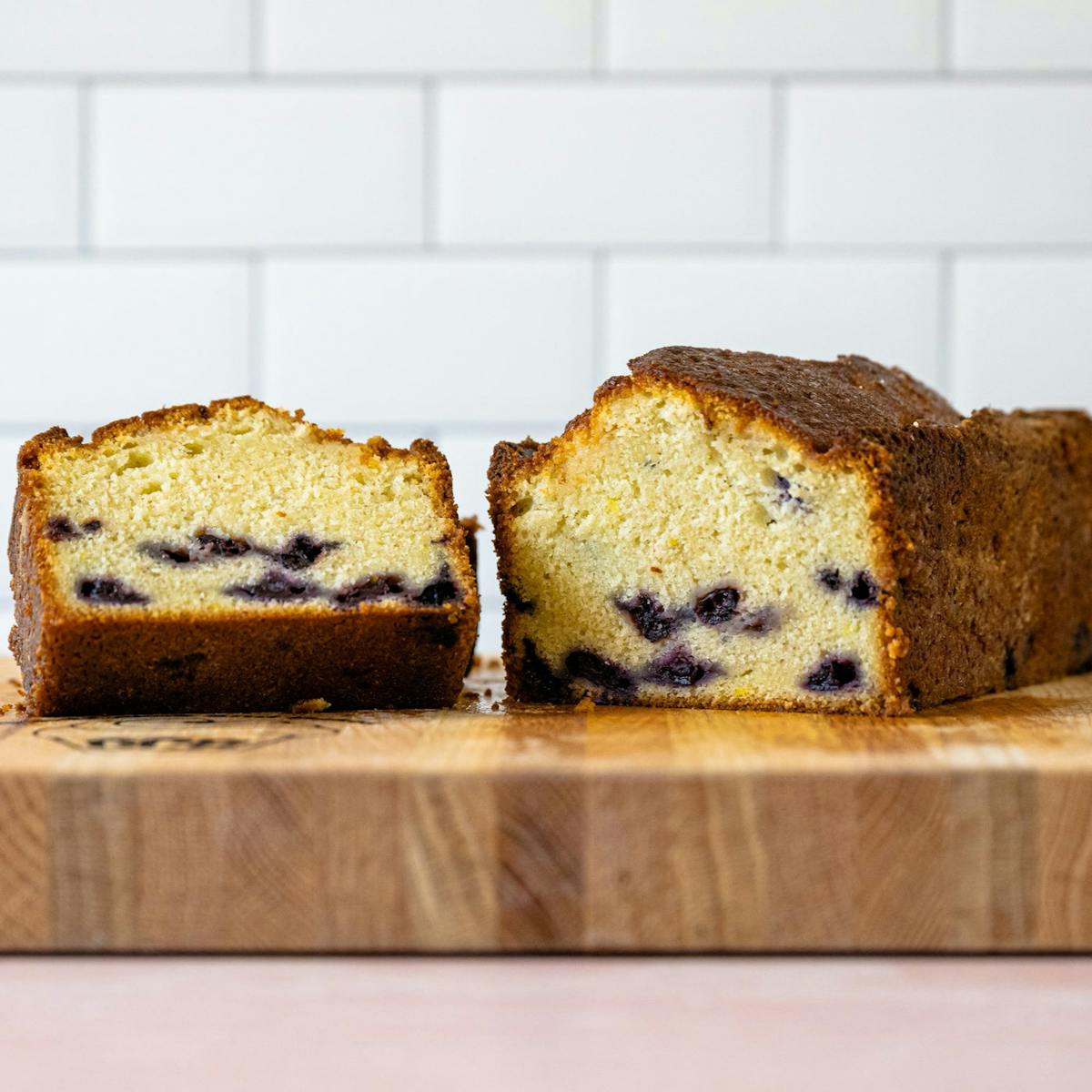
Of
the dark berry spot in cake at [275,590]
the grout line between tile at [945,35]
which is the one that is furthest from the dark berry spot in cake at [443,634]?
the grout line between tile at [945,35]

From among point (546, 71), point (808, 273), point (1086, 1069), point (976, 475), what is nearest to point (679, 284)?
point (808, 273)

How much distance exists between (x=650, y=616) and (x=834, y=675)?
0.31m

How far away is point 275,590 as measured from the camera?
2.43 m

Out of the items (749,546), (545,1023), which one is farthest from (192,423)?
(545,1023)

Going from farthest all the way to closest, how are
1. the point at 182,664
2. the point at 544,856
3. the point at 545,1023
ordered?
the point at 182,664 → the point at 544,856 → the point at 545,1023

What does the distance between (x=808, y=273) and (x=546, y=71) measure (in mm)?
894

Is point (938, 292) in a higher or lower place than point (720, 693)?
higher

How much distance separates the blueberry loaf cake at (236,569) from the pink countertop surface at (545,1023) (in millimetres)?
670

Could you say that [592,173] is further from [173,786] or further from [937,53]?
[173,786]

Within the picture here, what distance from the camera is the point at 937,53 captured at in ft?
14.0

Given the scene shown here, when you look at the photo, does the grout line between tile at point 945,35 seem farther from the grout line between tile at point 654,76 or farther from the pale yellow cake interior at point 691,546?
the pale yellow cake interior at point 691,546

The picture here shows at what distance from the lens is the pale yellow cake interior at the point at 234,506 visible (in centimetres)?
243

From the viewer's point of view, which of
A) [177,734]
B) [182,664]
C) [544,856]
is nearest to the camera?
[544,856]

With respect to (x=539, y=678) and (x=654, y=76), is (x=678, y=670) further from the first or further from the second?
(x=654, y=76)
